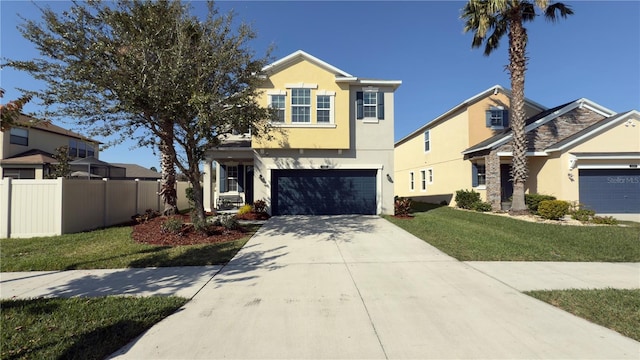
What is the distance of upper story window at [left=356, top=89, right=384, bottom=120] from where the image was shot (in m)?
14.2

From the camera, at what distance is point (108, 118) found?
8141mm

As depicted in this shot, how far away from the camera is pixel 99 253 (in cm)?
734

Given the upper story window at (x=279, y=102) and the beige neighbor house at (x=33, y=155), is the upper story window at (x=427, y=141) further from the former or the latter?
the beige neighbor house at (x=33, y=155)

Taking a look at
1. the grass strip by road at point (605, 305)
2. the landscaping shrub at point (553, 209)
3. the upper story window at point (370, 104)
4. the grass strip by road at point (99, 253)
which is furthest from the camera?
the upper story window at point (370, 104)

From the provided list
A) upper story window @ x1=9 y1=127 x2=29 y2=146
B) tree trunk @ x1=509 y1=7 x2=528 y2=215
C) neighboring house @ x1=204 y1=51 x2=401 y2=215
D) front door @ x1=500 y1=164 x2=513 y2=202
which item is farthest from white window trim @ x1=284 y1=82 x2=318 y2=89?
upper story window @ x1=9 y1=127 x2=29 y2=146

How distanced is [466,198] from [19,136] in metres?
32.0

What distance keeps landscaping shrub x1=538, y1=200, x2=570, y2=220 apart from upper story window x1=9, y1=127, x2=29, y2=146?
110ft

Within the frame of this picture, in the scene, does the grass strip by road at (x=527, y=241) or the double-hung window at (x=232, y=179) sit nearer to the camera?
the grass strip by road at (x=527, y=241)

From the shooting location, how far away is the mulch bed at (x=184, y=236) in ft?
28.2

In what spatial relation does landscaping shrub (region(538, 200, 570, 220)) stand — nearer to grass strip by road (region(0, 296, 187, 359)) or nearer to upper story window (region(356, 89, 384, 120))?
upper story window (region(356, 89, 384, 120))

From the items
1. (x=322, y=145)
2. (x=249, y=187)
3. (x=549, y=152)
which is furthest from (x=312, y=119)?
(x=549, y=152)

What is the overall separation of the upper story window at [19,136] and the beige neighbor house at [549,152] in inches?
1223

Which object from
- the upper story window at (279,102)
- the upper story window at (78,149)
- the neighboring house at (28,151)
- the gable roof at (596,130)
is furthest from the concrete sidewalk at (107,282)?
the upper story window at (78,149)

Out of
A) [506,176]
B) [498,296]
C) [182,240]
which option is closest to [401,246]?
[498,296]
